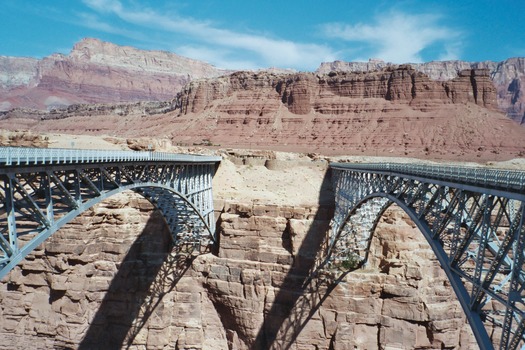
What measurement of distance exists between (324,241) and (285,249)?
3299mm

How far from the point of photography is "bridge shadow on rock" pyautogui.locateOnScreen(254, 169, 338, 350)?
29781 millimetres

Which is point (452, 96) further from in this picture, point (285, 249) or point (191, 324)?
point (191, 324)

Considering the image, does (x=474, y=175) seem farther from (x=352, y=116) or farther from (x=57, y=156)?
(x=352, y=116)

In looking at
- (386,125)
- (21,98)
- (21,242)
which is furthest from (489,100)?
(21,98)

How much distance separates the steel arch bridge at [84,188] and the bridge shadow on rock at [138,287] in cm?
198

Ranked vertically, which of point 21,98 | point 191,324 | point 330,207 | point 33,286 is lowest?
point 191,324

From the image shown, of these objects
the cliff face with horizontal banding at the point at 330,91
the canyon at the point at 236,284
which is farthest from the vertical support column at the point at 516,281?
the cliff face with horizontal banding at the point at 330,91

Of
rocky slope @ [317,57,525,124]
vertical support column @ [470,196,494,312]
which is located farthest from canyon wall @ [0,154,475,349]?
rocky slope @ [317,57,525,124]

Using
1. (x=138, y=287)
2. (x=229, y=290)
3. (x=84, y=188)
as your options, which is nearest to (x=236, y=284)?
(x=229, y=290)

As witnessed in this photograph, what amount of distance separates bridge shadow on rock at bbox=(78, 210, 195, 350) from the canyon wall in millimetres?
82

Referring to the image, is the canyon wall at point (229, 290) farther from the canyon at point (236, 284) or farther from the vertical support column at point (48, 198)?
the vertical support column at point (48, 198)

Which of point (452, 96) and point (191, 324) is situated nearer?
point (191, 324)

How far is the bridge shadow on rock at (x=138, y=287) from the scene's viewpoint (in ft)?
101

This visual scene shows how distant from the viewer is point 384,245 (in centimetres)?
2958
